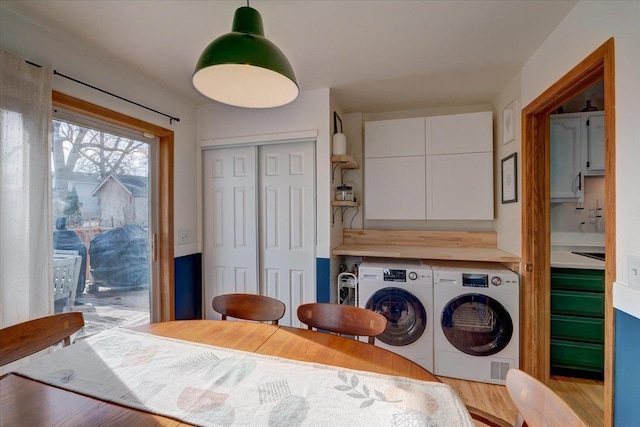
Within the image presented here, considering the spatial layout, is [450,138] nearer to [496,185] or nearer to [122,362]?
[496,185]

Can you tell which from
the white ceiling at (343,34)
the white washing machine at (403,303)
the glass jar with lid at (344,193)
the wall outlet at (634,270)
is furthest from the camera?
the glass jar with lid at (344,193)

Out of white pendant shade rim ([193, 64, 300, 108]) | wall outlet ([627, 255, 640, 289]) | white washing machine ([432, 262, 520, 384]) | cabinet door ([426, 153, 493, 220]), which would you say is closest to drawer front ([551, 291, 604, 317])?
white washing machine ([432, 262, 520, 384])

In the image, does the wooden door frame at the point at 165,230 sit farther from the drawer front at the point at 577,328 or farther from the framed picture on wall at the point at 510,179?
the drawer front at the point at 577,328

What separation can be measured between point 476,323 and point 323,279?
1.27 metres

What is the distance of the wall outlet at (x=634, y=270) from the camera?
109cm

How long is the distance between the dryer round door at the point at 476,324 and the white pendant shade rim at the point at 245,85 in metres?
1.96

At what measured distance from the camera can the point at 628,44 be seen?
113 centimetres

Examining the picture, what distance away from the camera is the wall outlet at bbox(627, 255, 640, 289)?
1092 mm

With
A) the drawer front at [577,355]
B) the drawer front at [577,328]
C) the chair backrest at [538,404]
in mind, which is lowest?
the drawer front at [577,355]

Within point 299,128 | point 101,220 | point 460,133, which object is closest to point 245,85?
point 299,128

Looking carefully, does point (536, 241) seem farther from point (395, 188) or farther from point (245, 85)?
point (245, 85)

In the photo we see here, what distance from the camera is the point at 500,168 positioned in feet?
8.29

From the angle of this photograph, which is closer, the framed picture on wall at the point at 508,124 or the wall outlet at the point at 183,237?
the framed picture on wall at the point at 508,124

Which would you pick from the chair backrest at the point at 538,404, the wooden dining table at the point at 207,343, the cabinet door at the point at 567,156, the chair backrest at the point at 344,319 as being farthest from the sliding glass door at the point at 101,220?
the cabinet door at the point at 567,156
